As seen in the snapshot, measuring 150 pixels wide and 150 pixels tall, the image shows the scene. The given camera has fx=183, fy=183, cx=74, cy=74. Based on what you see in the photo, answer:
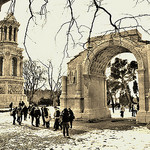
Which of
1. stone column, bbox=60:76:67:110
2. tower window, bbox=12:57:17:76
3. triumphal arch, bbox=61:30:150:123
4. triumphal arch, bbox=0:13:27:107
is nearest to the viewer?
triumphal arch, bbox=61:30:150:123

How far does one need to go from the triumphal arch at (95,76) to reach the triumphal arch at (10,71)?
51.3 ft

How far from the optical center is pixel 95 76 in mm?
18641

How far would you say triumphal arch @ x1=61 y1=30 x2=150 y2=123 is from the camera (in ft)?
49.9

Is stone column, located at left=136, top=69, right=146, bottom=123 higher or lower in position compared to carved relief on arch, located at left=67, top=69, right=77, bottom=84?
lower

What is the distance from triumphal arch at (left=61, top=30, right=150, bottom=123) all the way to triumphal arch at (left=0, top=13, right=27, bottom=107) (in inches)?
616

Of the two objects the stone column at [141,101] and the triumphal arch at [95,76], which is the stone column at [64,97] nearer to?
the triumphal arch at [95,76]

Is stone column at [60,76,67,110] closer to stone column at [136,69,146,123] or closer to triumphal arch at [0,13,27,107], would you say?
stone column at [136,69,146,123]

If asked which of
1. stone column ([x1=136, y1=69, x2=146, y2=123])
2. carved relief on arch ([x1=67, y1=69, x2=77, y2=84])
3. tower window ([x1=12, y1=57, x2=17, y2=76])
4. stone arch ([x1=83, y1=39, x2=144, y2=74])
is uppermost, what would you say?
tower window ([x1=12, y1=57, x2=17, y2=76])

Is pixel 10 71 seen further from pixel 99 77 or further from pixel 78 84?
pixel 99 77

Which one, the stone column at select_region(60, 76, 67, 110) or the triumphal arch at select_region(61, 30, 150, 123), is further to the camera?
the stone column at select_region(60, 76, 67, 110)

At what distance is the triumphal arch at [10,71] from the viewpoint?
30.7 meters

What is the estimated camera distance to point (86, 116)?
55.5 feet

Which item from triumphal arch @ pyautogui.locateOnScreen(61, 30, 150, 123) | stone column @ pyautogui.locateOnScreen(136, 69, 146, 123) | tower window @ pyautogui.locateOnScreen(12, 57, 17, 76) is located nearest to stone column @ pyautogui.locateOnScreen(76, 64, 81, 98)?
triumphal arch @ pyautogui.locateOnScreen(61, 30, 150, 123)

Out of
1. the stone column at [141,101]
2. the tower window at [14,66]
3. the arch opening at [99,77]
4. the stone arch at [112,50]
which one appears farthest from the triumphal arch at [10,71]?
the stone column at [141,101]
